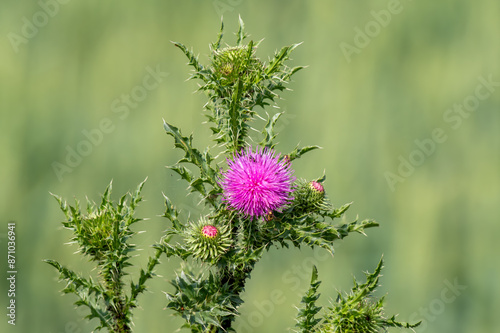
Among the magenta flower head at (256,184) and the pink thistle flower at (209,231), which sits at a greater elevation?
the magenta flower head at (256,184)

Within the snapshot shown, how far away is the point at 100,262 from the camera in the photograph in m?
1.94

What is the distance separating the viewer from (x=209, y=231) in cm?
187

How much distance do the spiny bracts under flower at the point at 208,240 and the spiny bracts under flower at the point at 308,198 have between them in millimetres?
234

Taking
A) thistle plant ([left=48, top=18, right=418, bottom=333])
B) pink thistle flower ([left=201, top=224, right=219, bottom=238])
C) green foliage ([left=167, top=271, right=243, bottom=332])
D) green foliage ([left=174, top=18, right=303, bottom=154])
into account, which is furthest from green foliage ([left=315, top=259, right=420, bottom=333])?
green foliage ([left=174, top=18, right=303, bottom=154])

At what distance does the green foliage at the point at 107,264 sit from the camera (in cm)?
188

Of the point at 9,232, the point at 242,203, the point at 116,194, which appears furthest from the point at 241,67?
the point at 9,232

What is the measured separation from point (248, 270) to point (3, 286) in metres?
2.28

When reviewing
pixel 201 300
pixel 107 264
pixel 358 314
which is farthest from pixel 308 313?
pixel 107 264

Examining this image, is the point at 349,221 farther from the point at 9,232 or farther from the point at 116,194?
the point at 9,232

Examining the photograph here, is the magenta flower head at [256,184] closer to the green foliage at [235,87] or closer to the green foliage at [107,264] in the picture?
the green foliage at [235,87]

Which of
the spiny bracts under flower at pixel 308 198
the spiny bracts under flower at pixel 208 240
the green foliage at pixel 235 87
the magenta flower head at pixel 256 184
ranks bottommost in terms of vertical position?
the spiny bracts under flower at pixel 208 240

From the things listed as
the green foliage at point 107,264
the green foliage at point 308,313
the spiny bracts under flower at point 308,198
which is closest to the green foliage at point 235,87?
the spiny bracts under flower at point 308,198

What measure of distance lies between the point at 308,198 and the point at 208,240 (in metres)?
0.36

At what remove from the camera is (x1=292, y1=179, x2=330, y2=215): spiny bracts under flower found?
201cm
